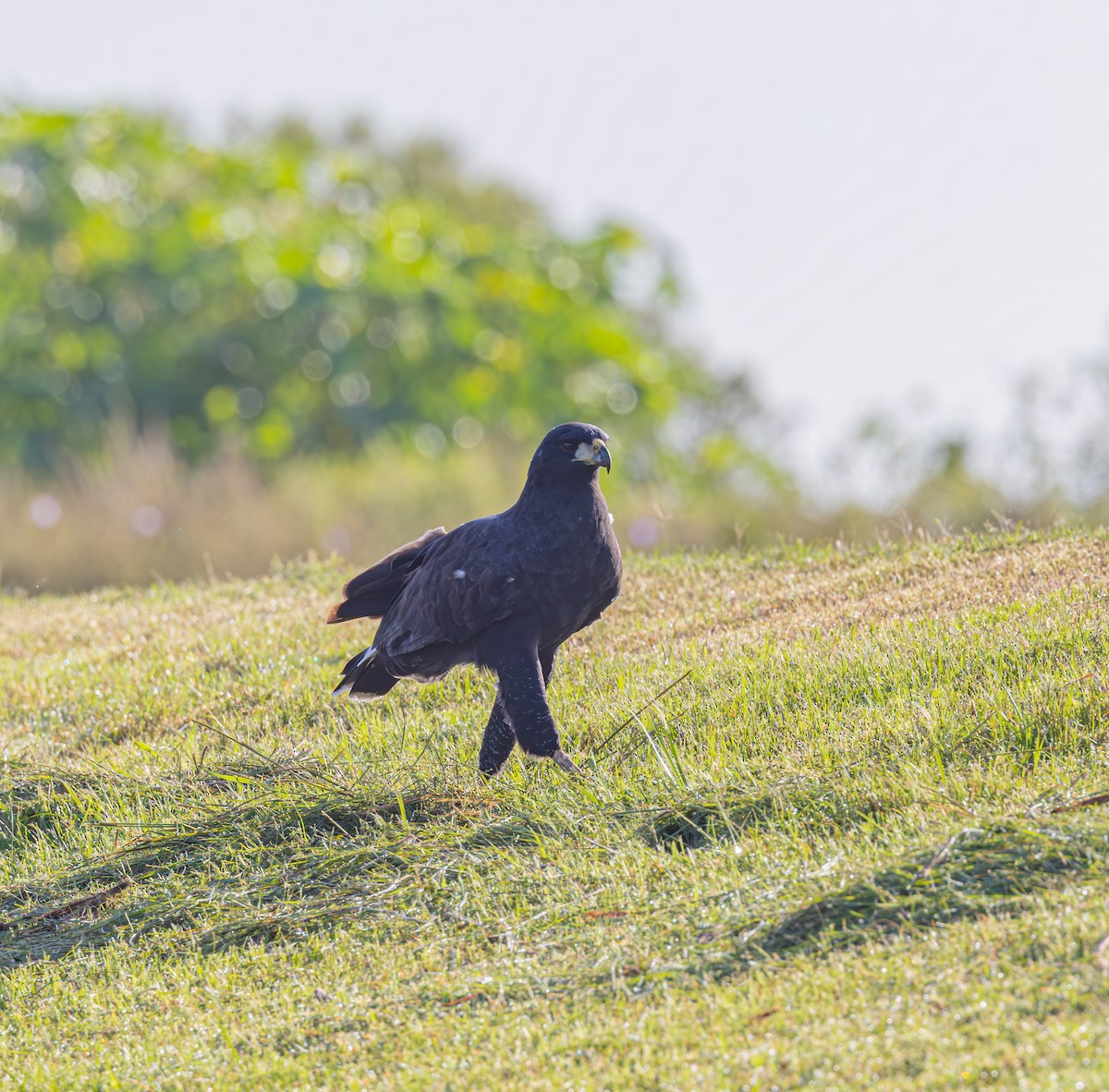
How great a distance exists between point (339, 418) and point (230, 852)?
12.6 metres

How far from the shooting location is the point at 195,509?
475 inches

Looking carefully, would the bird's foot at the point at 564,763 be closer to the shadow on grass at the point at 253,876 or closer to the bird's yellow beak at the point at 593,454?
the shadow on grass at the point at 253,876

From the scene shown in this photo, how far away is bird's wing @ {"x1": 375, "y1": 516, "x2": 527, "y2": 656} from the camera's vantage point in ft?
16.9

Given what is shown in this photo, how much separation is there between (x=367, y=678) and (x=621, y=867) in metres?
1.79

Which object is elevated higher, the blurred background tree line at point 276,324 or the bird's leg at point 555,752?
the blurred background tree line at point 276,324

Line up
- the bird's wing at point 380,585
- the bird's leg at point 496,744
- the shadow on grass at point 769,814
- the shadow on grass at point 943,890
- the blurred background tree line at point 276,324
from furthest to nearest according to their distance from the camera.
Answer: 1. the blurred background tree line at point 276,324
2. the bird's wing at point 380,585
3. the bird's leg at point 496,744
4. the shadow on grass at point 769,814
5. the shadow on grass at point 943,890

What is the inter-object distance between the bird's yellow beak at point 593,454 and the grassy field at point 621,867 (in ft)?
3.36

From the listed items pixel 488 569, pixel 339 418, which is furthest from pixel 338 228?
pixel 488 569

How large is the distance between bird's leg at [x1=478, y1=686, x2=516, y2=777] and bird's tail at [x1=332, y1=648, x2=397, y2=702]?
1.87ft

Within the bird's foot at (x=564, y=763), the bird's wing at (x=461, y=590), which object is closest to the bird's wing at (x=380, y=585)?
the bird's wing at (x=461, y=590)

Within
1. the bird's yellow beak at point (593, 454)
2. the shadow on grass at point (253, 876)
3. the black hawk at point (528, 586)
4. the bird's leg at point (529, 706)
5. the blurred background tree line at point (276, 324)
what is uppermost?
the blurred background tree line at point (276, 324)

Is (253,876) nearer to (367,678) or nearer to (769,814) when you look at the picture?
(367,678)

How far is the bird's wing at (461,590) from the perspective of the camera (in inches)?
202

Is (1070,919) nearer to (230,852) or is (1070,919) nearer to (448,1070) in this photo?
(448,1070)
